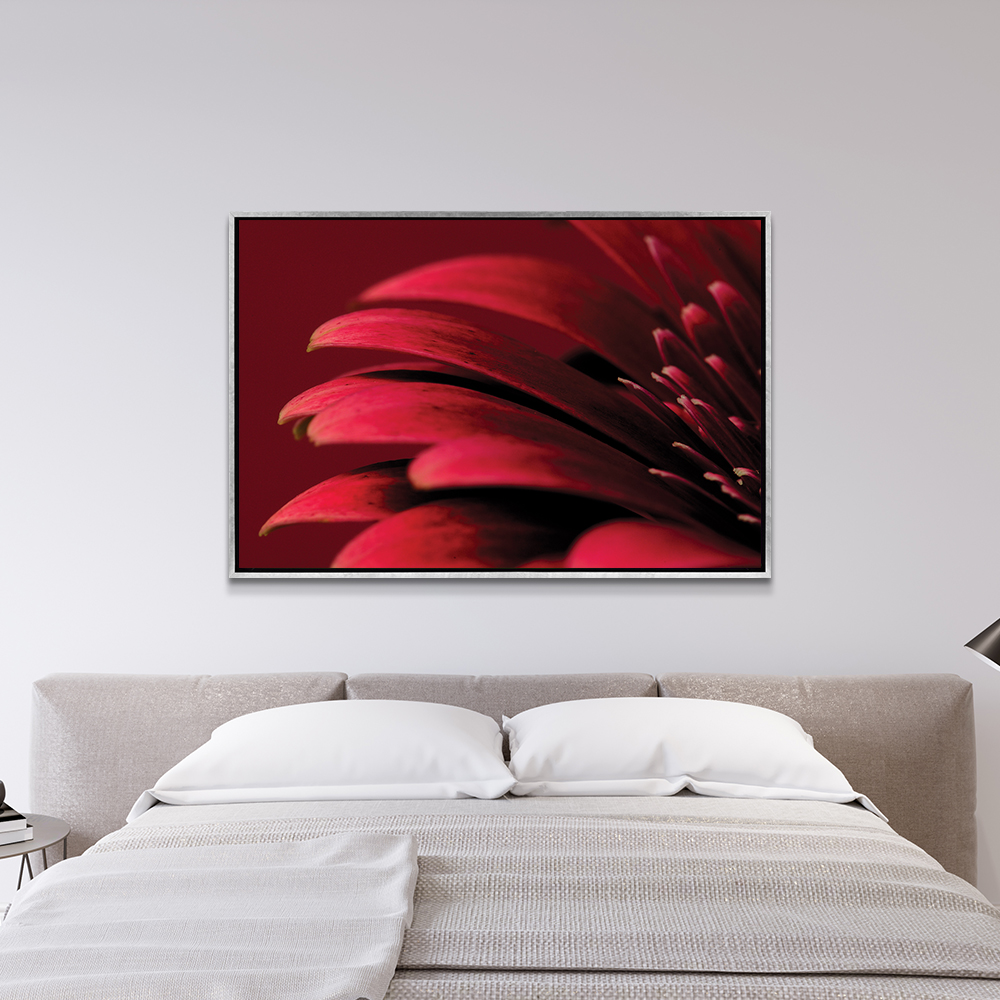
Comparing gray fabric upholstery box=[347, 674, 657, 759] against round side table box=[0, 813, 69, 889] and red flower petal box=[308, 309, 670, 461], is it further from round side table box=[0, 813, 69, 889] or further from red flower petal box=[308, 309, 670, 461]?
round side table box=[0, 813, 69, 889]

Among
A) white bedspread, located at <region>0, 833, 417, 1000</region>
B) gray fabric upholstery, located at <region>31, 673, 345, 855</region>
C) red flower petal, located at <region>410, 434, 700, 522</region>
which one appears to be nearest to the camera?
white bedspread, located at <region>0, 833, 417, 1000</region>

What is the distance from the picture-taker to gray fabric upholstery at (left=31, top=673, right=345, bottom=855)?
2477mm

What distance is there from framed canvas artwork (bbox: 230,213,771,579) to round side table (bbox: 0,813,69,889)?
2.52 feet

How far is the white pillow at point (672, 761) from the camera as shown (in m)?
2.12

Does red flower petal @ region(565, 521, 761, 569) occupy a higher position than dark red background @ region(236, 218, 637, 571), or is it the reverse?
dark red background @ region(236, 218, 637, 571)

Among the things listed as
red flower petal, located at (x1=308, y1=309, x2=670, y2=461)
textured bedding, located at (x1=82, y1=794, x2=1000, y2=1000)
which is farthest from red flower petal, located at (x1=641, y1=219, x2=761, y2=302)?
textured bedding, located at (x1=82, y1=794, x2=1000, y2=1000)

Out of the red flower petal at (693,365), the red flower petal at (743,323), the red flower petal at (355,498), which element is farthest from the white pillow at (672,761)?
the red flower petal at (743,323)

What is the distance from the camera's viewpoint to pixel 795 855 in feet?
5.46

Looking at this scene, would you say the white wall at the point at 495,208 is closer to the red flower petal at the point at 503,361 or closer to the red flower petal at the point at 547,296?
the red flower petal at the point at 547,296

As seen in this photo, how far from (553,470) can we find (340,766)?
1.01 meters

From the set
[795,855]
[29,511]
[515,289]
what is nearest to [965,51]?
[515,289]

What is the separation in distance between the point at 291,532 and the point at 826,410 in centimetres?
155

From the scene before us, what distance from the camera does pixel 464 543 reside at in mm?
2691

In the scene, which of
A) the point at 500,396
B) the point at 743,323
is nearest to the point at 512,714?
the point at 500,396
